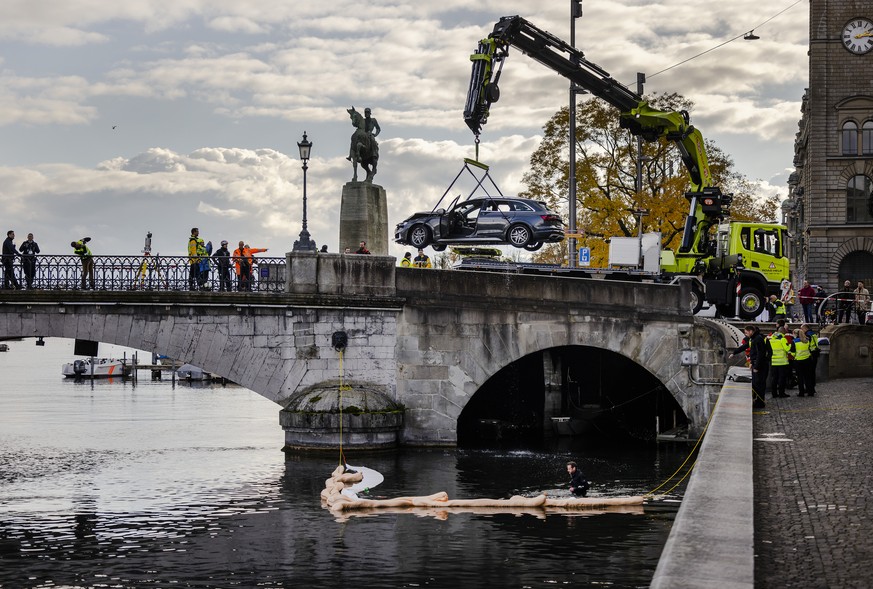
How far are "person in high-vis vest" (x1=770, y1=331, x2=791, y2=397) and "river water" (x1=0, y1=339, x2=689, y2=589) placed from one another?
298 cm

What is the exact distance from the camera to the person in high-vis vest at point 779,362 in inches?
1032

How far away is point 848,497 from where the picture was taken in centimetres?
1238

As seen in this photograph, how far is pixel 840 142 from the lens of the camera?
197 ft

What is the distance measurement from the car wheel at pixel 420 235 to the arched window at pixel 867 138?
1359 inches

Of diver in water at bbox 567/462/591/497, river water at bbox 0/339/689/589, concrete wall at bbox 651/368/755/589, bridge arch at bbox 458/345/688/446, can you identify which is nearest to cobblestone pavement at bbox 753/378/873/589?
concrete wall at bbox 651/368/755/589

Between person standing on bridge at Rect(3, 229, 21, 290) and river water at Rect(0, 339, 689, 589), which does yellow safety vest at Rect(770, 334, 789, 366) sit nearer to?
river water at Rect(0, 339, 689, 589)

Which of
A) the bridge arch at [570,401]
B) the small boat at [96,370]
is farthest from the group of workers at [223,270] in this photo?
the small boat at [96,370]

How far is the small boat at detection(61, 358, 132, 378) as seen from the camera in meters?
85.5

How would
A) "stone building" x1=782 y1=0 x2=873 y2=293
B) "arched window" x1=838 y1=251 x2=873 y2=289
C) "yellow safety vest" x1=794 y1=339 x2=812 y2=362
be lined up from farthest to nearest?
"arched window" x1=838 y1=251 x2=873 y2=289
"stone building" x1=782 y1=0 x2=873 y2=293
"yellow safety vest" x1=794 y1=339 x2=812 y2=362

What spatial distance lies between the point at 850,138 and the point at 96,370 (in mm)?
52625

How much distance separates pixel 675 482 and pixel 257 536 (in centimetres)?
936

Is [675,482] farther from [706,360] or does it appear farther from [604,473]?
[706,360]

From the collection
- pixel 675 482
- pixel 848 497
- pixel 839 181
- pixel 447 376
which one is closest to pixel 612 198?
pixel 839 181

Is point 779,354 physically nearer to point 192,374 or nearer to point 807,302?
point 807,302
